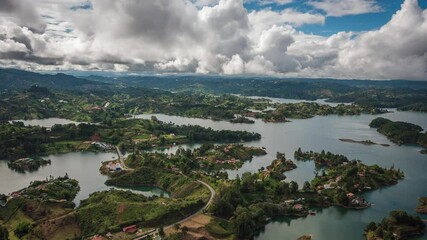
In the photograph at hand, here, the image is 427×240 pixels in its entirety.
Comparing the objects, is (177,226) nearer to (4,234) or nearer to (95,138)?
(4,234)

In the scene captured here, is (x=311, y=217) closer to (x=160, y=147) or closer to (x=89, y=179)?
(x=89, y=179)

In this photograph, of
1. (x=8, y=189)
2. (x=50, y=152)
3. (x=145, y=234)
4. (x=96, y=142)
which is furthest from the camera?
(x=96, y=142)

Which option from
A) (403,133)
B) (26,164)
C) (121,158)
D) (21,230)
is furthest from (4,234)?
(403,133)

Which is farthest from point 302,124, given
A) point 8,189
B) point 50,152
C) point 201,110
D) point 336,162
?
point 8,189

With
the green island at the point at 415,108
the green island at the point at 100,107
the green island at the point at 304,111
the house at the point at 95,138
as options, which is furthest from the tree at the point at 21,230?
the green island at the point at 415,108

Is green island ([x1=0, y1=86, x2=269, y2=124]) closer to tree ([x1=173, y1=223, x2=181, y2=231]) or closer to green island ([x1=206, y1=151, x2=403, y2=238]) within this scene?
green island ([x1=206, y1=151, x2=403, y2=238])

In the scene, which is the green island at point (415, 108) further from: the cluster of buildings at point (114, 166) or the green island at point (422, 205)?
the cluster of buildings at point (114, 166)
